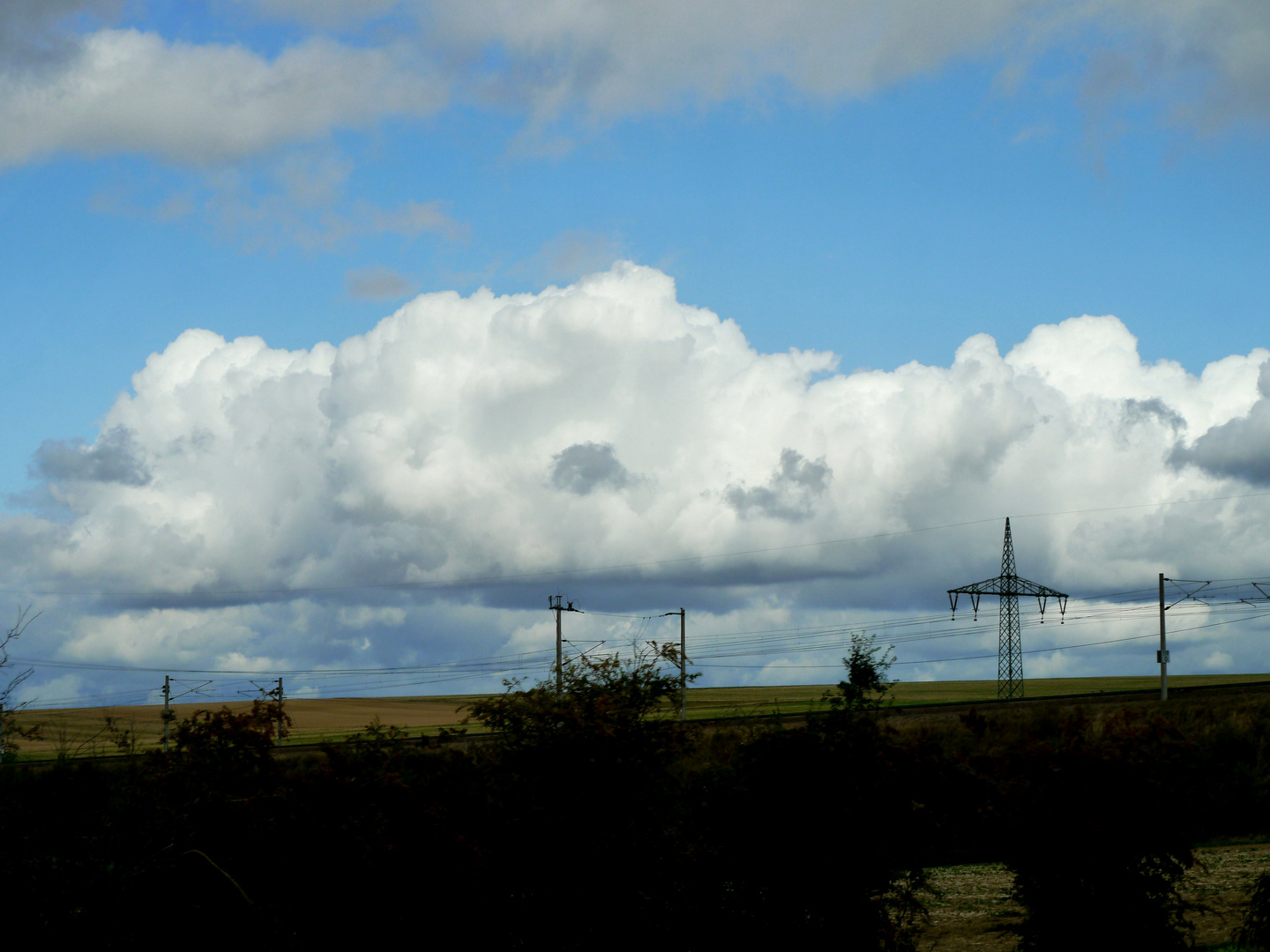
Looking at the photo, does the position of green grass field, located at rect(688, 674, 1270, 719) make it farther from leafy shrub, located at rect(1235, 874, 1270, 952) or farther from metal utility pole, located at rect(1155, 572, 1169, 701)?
leafy shrub, located at rect(1235, 874, 1270, 952)

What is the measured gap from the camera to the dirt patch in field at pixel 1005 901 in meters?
22.9

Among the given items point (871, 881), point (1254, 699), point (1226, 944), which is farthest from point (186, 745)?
point (1254, 699)

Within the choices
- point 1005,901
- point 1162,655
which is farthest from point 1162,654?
point 1005,901

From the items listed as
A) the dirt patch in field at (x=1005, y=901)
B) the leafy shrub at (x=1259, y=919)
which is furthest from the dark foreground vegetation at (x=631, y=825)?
the dirt patch in field at (x=1005, y=901)

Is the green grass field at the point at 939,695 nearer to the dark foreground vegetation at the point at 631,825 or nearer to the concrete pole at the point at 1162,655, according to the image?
the concrete pole at the point at 1162,655

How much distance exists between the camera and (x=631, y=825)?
15.0 metres

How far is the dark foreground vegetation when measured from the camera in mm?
12859

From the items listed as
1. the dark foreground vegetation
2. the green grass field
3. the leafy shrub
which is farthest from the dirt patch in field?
the green grass field

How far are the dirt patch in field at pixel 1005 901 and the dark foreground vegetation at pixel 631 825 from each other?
1672 millimetres

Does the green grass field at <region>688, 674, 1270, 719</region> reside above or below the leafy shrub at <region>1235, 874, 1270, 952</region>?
below

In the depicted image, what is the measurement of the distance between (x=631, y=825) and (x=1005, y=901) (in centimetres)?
730

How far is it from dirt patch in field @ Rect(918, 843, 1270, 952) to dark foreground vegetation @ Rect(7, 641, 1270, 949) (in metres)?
1.67

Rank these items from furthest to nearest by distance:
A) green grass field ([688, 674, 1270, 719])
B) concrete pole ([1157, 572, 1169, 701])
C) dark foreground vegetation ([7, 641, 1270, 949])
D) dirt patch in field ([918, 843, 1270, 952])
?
green grass field ([688, 674, 1270, 719])
concrete pole ([1157, 572, 1169, 701])
dirt patch in field ([918, 843, 1270, 952])
dark foreground vegetation ([7, 641, 1270, 949])

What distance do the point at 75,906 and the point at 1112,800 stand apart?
13146mm
